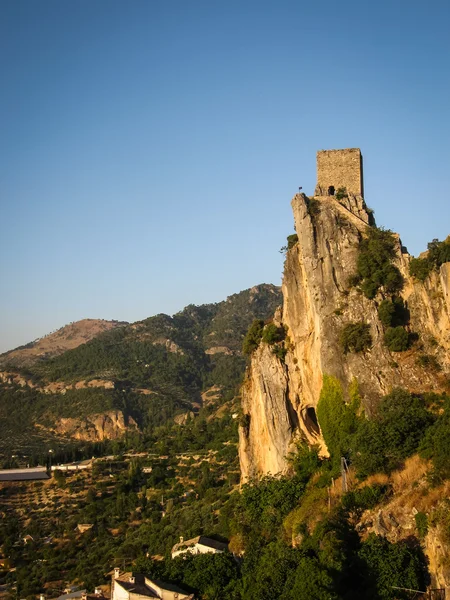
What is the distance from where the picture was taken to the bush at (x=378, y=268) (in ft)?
109

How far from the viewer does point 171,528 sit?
45.9 m

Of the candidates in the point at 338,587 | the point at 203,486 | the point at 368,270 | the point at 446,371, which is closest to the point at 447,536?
the point at 338,587

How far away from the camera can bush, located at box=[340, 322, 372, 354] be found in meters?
32.2

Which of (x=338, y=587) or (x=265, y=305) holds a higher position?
(x=265, y=305)

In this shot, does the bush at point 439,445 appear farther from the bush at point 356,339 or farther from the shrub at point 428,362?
the bush at point 356,339

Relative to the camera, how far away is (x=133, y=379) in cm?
12975

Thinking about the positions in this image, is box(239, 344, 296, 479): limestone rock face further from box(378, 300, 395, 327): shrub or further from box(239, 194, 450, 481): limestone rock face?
box(378, 300, 395, 327): shrub

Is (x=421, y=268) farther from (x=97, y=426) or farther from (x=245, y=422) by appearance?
(x=97, y=426)

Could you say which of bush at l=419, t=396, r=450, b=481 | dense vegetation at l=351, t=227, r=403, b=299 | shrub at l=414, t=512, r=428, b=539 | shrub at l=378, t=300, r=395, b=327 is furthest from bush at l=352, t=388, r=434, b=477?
dense vegetation at l=351, t=227, r=403, b=299

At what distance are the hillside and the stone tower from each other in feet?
188

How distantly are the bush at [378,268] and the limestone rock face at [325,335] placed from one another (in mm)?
352

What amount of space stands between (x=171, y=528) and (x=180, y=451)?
25.4m

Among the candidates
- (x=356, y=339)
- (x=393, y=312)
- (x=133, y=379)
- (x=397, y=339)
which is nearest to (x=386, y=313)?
(x=393, y=312)

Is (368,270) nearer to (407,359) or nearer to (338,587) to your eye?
(407,359)
